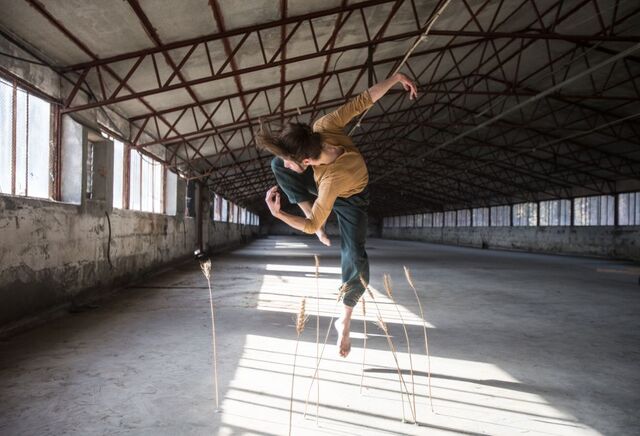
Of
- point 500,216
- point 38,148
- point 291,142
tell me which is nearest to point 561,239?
point 500,216

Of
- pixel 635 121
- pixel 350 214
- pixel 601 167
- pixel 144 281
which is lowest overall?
pixel 144 281

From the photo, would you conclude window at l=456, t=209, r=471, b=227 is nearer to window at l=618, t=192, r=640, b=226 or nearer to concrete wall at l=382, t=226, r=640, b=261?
concrete wall at l=382, t=226, r=640, b=261

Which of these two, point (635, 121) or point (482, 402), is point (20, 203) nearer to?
point (482, 402)

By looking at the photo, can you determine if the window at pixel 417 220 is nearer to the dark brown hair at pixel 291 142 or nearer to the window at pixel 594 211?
the window at pixel 594 211

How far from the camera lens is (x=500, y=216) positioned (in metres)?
31.7

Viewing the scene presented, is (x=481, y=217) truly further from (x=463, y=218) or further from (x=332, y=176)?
(x=332, y=176)

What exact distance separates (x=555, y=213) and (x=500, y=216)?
231 inches

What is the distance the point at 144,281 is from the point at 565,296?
9292 mm

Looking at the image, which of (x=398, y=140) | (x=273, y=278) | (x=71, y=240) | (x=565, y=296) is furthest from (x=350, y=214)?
(x=398, y=140)

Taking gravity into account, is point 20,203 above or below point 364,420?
above

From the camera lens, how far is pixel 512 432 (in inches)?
105

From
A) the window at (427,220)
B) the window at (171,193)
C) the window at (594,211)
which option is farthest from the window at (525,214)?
the window at (171,193)

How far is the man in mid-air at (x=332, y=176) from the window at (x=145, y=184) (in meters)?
9.01

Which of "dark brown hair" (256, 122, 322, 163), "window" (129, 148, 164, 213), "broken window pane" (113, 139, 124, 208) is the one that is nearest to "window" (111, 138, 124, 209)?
"broken window pane" (113, 139, 124, 208)
